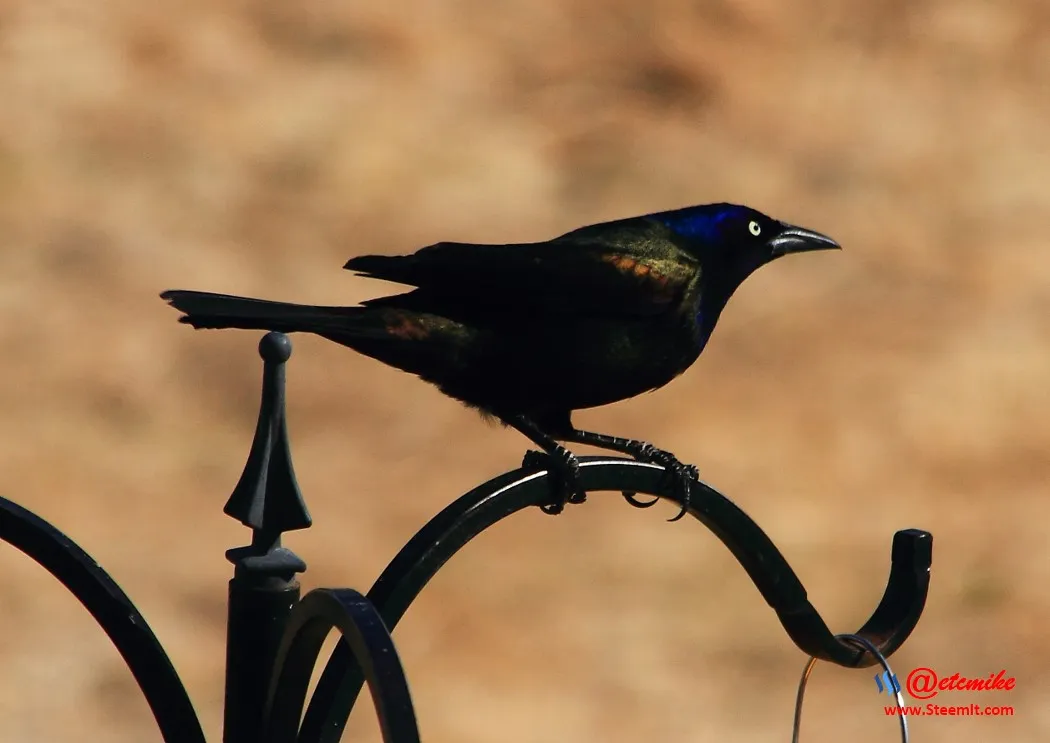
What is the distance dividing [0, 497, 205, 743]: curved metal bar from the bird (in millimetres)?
1138

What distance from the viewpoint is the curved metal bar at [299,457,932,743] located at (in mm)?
1963

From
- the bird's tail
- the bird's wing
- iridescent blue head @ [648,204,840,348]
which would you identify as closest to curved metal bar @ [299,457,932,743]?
the bird's tail

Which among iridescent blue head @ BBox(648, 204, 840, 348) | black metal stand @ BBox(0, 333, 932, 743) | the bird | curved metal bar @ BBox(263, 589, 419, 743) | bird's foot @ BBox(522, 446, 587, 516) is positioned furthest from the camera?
iridescent blue head @ BBox(648, 204, 840, 348)

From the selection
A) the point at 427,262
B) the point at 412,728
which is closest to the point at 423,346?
the point at 427,262

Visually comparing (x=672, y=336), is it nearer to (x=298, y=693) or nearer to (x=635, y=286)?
(x=635, y=286)

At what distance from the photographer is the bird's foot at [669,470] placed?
256 cm

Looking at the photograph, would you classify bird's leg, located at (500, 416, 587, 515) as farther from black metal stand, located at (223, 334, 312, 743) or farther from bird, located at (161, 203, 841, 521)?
black metal stand, located at (223, 334, 312, 743)

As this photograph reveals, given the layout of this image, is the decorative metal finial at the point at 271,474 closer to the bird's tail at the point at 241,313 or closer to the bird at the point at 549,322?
the bird's tail at the point at 241,313

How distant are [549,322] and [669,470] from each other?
999 millimetres

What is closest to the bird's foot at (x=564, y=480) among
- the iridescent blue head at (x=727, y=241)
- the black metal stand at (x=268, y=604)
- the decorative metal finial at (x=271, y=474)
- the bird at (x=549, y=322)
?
the black metal stand at (x=268, y=604)

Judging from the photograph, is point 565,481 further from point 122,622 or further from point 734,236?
point 734,236

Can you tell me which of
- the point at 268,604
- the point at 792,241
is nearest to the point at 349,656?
the point at 268,604

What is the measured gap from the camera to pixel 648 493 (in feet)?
8.67

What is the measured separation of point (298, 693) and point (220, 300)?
89 centimetres
